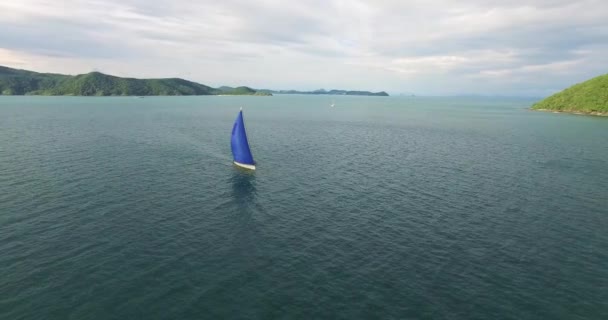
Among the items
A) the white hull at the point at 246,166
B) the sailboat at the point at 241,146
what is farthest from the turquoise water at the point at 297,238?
the sailboat at the point at 241,146

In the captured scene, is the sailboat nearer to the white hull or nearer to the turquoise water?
the white hull

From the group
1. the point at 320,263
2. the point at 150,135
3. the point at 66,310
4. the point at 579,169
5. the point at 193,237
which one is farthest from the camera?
the point at 150,135

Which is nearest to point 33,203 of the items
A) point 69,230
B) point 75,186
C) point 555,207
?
point 75,186

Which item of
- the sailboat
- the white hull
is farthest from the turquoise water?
the sailboat

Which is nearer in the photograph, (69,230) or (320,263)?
(320,263)

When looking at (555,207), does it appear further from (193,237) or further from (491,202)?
(193,237)

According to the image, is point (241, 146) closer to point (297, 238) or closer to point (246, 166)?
point (246, 166)
